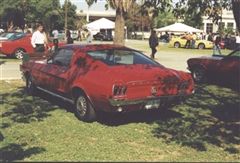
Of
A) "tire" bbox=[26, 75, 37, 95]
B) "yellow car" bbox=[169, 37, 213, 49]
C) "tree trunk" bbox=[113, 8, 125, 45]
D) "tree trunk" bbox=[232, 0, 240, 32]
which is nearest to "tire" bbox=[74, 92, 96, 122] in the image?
"tire" bbox=[26, 75, 37, 95]

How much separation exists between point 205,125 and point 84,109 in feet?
7.12

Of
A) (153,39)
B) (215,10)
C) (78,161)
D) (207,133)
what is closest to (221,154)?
(207,133)

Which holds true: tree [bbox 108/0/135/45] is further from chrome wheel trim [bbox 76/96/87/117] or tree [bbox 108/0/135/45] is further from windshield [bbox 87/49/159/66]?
chrome wheel trim [bbox 76/96/87/117]

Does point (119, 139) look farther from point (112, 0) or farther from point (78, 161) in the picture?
point (112, 0)

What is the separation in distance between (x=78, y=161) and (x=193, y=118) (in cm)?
345

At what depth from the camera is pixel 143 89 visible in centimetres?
834

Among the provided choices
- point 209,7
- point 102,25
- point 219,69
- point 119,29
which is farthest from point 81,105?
point 102,25

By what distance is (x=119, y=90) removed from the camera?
8.05m

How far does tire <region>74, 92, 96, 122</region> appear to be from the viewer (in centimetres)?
863

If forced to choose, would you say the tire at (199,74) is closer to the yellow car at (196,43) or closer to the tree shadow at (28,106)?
the tree shadow at (28,106)

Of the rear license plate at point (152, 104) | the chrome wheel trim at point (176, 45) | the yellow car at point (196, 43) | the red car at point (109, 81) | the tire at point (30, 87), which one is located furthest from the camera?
the chrome wheel trim at point (176, 45)

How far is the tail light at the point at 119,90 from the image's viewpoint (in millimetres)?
8001

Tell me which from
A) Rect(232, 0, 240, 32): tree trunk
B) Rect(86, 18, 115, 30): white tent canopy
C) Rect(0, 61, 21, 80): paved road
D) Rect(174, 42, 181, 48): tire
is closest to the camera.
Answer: Rect(232, 0, 240, 32): tree trunk

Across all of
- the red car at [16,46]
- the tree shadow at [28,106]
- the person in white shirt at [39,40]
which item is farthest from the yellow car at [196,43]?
the tree shadow at [28,106]
